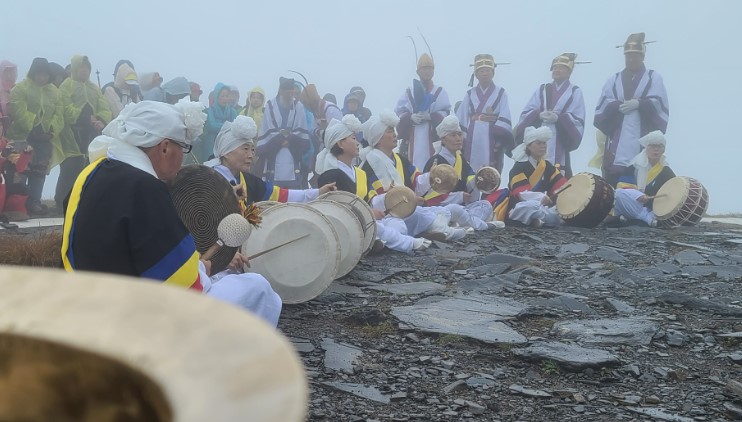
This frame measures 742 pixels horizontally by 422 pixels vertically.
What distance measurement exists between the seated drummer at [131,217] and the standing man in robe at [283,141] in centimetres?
1096

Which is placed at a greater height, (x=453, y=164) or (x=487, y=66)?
(x=487, y=66)

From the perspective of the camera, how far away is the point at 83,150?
1236cm

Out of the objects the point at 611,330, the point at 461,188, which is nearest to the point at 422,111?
the point at 461,188

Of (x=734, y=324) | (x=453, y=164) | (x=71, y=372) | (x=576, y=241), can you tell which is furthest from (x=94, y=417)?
(x=453, y=164)

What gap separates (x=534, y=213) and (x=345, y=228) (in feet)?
18.3

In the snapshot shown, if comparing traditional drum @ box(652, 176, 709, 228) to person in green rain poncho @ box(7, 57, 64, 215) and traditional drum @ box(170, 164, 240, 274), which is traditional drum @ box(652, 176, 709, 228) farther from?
person in green rain poncho @ box(7, 57, 64, 215)

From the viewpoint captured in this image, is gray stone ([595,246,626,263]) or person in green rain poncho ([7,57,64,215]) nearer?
gray stone ([595,246,626,263])

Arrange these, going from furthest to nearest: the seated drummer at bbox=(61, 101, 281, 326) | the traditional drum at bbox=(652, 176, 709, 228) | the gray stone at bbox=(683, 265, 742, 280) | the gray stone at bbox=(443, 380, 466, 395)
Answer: the traditional drum at bbox=(652, 176, 709, 228), the gray stone at bbox=(683, 265, 742, 280), the gray stone at bbox=(443, 380, 466, 395), the seated drummer at bbox=(61, 101, 281, 326)

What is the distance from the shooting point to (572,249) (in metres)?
8.41

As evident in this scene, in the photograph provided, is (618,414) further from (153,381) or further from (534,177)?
(534,177)

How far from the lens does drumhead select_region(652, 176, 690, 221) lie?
1061 cm

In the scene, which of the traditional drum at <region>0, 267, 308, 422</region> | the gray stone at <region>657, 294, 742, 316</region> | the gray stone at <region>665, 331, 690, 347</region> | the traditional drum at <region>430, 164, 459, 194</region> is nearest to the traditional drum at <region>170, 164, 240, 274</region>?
the gray stone at <region>665, 331, 690, 347</region>

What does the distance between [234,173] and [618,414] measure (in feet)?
12.6

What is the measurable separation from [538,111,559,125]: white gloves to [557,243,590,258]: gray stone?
5.35 m
